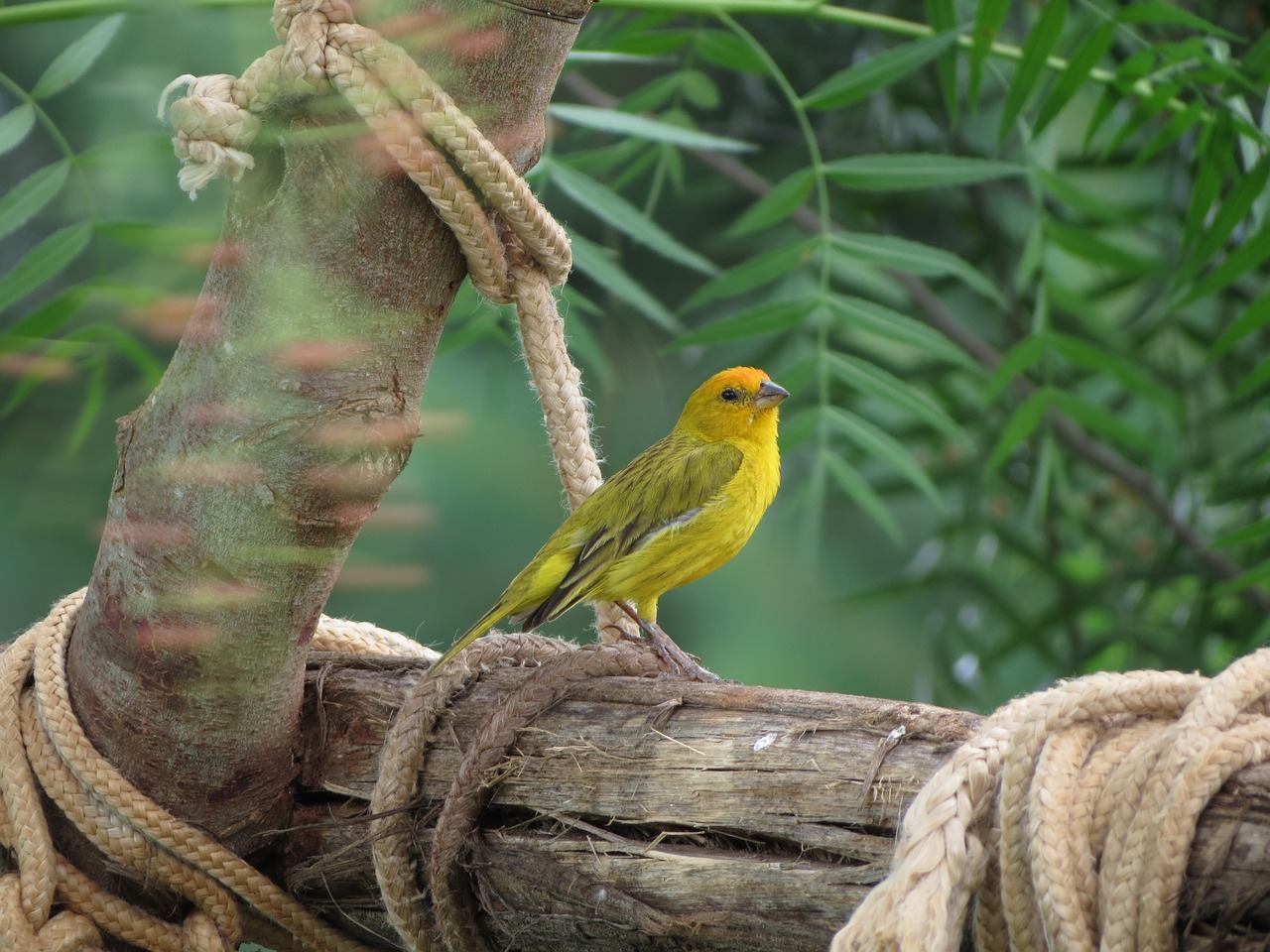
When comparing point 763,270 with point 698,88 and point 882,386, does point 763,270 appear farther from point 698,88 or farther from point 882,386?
point 698,88

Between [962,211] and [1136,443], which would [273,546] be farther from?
[962,211]

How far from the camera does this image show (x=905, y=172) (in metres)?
1.57

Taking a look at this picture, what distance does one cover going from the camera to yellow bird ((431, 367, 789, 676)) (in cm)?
157

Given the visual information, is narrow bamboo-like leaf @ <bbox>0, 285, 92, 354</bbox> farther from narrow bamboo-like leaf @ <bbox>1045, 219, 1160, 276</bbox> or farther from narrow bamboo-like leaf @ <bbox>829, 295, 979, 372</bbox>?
narrow bamboo-like leaf @ <bbox>1045, 219, 1160, 276</bbox>

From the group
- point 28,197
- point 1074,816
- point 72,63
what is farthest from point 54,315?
point 1074,816

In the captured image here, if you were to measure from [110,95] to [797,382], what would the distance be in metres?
1.15

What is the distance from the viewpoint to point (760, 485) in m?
1.86

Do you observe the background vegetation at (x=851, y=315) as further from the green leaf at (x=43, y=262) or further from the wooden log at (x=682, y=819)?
the wooden log at (x=682, y=819)

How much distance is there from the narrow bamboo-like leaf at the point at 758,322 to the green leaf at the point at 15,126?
86 cm

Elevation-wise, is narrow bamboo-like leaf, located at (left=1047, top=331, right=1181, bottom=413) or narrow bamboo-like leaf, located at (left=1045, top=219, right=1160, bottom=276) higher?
narrow bamboo-like leaf, located at (left=1045, top=219, right=1160, bottom=276)

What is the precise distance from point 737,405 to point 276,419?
112 centimetres

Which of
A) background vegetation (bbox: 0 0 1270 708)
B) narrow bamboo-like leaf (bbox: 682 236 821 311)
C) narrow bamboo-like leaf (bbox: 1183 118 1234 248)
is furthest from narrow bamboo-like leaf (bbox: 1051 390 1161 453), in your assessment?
narrow bamboo-like leaf (bbox: 682 236 821 311)

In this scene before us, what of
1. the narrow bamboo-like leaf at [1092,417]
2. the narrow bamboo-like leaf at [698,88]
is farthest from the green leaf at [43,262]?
the narrow bamboo-like leaf at [1092,417]

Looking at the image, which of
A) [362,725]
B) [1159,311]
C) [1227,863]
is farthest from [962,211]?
[1227,863]
